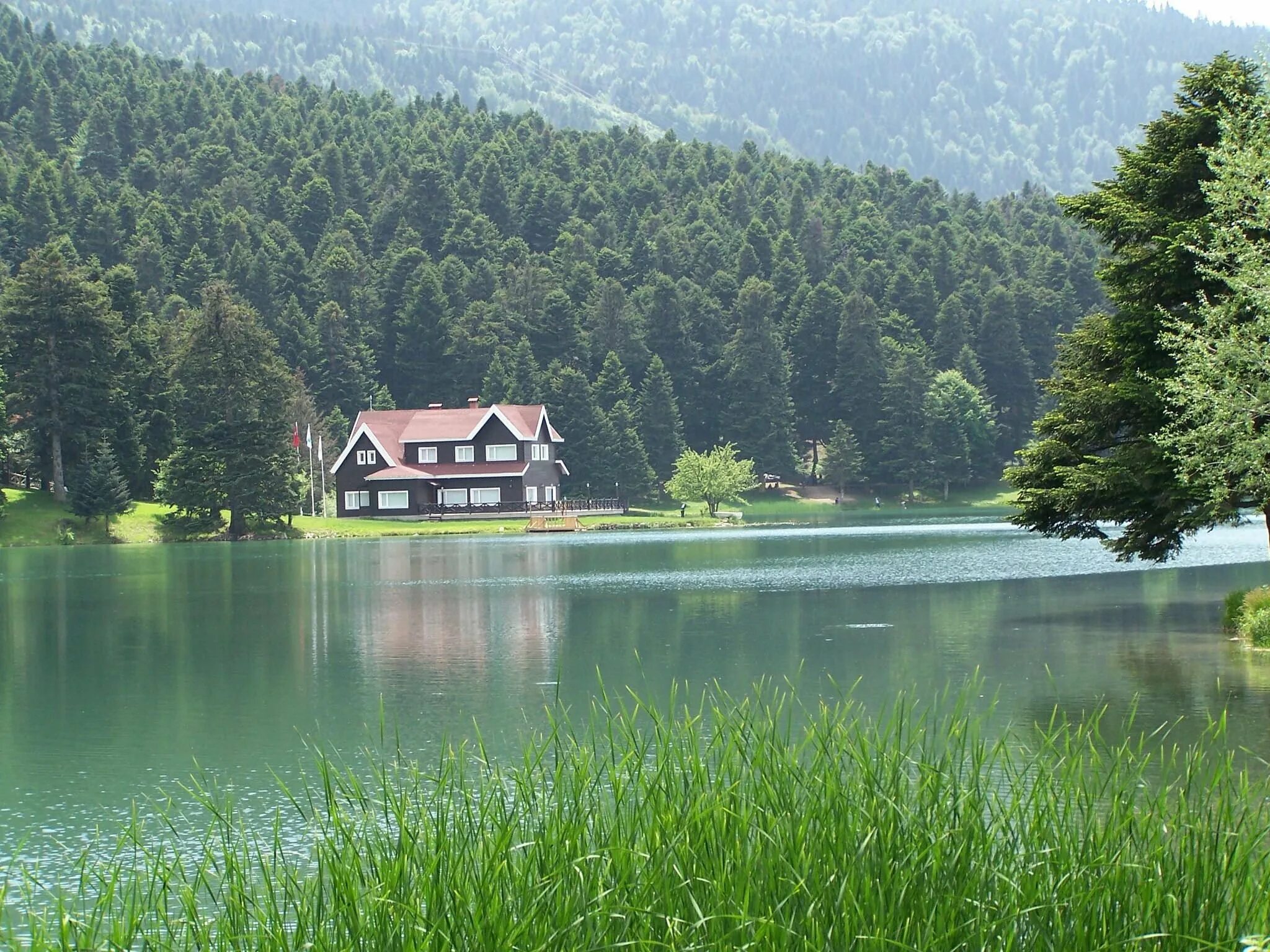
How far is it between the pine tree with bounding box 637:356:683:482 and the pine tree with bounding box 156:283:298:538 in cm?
3657

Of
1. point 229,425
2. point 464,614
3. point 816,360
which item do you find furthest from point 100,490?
point 816,360

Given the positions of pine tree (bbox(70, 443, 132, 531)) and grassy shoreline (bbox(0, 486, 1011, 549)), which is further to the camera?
grassy shoreline (bbox(0, 486, 1011, 549))

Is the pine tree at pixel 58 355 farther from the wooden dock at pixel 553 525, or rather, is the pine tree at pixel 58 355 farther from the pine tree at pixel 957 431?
the pine tree at pixel 957 431

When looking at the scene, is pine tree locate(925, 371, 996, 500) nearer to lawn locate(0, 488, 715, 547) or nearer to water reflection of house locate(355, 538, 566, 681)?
lawn locate(0, 488, 715, 547)

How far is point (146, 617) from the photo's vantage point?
3900 centimetres

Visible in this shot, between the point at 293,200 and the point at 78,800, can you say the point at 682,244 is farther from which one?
the point at 78,800

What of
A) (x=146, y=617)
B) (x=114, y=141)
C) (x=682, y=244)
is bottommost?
(x=146, y=617)

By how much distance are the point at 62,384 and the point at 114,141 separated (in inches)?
3430

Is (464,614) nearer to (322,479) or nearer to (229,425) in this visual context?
(229,425)

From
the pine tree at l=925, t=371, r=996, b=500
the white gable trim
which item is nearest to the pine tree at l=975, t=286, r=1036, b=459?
the pine tree at l=925, t=371, r=996, b=500

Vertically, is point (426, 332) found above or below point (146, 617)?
above

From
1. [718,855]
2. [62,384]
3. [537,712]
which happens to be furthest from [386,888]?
[62,384]

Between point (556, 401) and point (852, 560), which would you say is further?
point (556, 401)

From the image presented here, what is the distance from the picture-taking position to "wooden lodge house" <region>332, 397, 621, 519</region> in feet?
341
